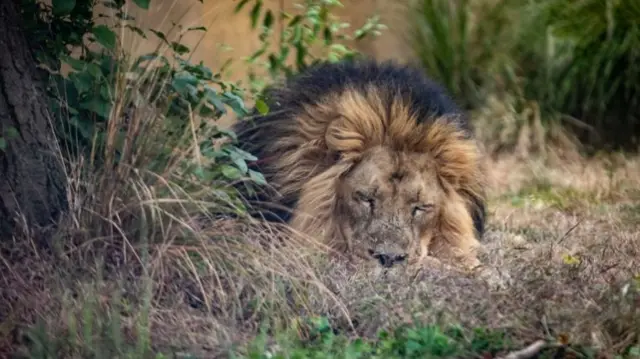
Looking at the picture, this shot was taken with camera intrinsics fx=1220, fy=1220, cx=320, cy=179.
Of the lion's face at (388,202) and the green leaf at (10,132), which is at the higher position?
the lion's face at (388,202)

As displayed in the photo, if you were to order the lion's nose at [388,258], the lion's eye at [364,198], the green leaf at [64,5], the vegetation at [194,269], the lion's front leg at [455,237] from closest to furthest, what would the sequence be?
the vegetation at [194,269] → the green leaf at [64,5] → the lion's nose at [388,258] → the lion's eye at [364,198] → the lion's front leg at [455,237]

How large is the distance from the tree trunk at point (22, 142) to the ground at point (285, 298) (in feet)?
0.87

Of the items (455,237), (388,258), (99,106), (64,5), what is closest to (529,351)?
(388,258)

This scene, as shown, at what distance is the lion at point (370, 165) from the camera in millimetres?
6039

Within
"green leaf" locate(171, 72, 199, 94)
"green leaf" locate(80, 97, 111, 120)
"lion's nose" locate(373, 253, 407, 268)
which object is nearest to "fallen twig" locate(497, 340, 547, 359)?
"lion's nose" locate(373, 253, 407, 268)

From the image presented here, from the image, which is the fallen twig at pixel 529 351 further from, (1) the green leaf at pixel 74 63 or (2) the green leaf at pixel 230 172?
(1) the green leaf at pixel 74 63

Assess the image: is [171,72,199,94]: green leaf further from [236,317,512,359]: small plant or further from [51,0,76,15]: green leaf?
[236,317,512,359]: small plant

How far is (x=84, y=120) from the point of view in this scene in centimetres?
536

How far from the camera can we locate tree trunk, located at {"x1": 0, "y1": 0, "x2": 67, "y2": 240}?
494cm

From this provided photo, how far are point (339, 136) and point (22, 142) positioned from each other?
176cm

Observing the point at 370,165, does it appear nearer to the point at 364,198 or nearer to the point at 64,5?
the point at 364,198

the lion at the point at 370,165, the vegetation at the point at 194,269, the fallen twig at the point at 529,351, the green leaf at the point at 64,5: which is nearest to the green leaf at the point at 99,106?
the vegetation at the point at 194,269

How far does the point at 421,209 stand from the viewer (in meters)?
6.13

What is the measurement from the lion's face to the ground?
1.15 ft
